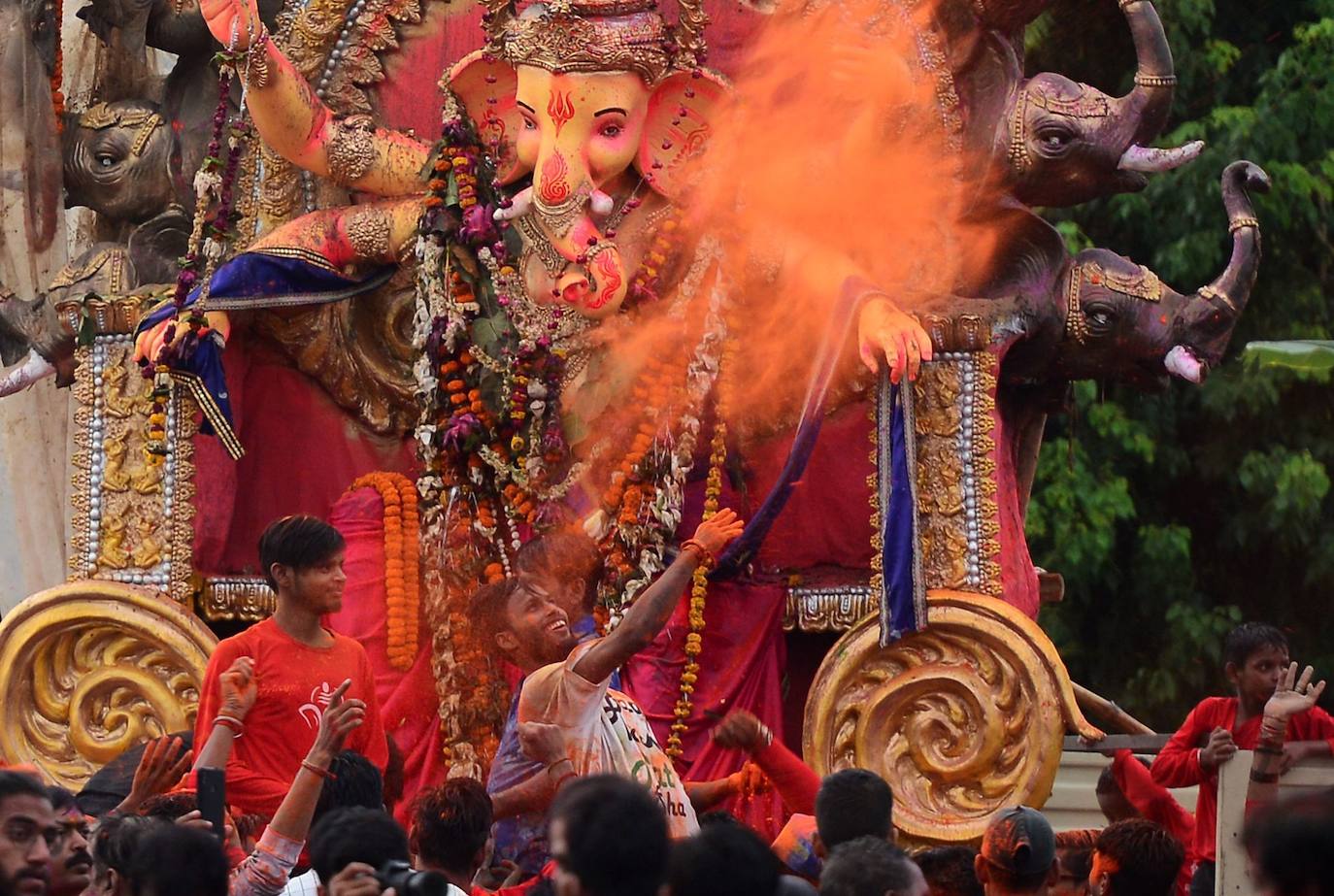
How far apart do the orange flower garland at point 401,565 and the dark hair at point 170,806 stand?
3705 mm

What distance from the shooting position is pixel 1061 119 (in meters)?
9.85

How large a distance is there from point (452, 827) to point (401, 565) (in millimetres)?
4155

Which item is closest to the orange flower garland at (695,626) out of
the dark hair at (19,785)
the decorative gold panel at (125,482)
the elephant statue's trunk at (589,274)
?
the elephant statue's trunk at (589,274)

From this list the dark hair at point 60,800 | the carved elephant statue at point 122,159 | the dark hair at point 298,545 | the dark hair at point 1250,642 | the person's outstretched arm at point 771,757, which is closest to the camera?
the dark hair at point 60,800

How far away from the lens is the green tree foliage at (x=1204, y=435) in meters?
14.1

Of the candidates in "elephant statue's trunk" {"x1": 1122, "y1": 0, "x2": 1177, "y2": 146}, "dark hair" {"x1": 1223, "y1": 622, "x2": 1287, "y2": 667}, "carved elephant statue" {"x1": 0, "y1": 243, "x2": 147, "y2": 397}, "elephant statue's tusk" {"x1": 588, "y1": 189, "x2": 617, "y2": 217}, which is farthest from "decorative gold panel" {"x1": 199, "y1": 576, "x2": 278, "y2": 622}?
"dark hair" {"x1": 1223, "y1": 622, "x2": 1287, "y2": 667}

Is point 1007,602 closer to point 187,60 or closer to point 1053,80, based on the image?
point 1053,80

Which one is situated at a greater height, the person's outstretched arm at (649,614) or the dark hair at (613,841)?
the person's outstretched arm at (649,614)

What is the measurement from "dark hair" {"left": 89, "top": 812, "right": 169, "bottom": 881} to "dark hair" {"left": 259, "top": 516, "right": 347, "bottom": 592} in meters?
1.65

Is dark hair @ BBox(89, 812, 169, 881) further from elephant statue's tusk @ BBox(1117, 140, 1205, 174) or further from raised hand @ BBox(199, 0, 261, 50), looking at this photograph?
elephant statue's tusk @ BBox(1117, 140, 1205, 174)

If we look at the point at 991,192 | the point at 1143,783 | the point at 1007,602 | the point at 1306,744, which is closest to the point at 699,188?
the point at 991,192

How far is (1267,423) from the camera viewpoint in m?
14.6

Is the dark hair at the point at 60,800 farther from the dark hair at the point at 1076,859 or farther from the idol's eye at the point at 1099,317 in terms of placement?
the idol's eye at the point at 1099,317

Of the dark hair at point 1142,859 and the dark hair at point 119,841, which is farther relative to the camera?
the dark hair at point 1142,859
